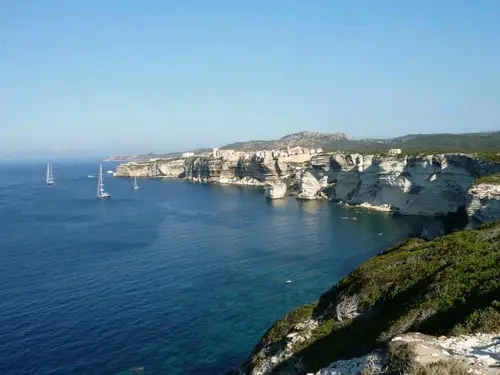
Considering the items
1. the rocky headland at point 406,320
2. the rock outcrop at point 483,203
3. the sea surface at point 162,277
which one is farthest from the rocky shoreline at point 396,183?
the rocky headland at point 406,320

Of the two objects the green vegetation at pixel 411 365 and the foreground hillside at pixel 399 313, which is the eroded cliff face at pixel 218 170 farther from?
the green vegetation at pixel 411 365

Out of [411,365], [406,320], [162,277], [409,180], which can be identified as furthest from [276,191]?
[411,365]

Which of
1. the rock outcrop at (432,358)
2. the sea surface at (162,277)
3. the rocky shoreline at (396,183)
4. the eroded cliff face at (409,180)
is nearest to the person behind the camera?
the rock outcrop at (432,358)

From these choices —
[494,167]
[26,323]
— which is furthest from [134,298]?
[494,167]

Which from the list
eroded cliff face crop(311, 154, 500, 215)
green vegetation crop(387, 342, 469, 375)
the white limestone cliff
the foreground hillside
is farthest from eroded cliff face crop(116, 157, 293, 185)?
green vegetation crop(387, 342, 469, 375)

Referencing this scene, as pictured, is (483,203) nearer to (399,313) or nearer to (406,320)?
(399,313)
